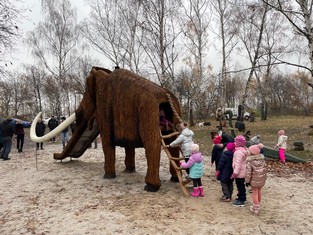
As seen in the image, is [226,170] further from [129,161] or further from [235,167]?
[129,161]


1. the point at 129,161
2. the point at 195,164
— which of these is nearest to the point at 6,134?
the point at 129,161

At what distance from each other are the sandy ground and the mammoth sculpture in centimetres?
59

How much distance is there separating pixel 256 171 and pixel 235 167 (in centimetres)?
34

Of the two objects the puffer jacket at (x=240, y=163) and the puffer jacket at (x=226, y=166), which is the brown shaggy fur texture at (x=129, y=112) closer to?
the puffer jacket at (x=226, y=166)

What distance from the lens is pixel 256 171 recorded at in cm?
507

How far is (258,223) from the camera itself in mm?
4688

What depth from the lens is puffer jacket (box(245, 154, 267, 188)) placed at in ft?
A: 16.6

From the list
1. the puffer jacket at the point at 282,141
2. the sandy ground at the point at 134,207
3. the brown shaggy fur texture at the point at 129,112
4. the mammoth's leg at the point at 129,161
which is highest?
the brown shaggy fur texture at the point at 129,112

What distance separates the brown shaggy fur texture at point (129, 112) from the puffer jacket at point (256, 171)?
5.77ft

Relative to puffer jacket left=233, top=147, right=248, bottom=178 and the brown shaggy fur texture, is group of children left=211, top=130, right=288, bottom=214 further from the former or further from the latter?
the brown shaggy fur texture

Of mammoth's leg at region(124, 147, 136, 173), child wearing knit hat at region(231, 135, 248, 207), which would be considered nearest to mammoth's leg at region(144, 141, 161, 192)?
child wearing knit hat at region(231, 135, 248, 207)

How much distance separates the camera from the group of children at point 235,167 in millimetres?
5074

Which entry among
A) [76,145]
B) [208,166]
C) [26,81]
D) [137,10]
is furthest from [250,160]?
[26,81]

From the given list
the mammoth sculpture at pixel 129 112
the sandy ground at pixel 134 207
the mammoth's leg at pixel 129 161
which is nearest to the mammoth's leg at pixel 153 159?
the mammoth sculpture at pixel 129 112
